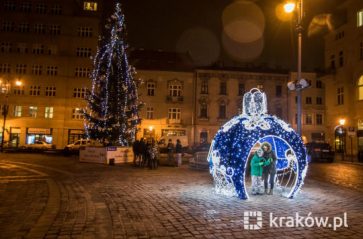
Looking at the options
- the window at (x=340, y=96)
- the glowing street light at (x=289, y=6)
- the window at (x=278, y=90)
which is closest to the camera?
the glowing street light at (x=289, y=6)

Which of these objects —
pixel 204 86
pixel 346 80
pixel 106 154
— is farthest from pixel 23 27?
pixel 346 80

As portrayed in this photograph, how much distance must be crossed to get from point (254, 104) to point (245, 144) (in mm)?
1725

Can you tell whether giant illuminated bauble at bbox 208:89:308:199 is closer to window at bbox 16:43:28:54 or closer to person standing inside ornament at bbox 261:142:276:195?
person standing inside ornament at bbox 261:142:276:195

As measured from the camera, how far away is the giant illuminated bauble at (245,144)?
1115 cm

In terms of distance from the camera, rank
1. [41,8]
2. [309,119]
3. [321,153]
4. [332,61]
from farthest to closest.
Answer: [309,119] < [41,8] < [332,61] < [321,153]

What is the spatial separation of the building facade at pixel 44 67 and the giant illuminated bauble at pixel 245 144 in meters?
41.3

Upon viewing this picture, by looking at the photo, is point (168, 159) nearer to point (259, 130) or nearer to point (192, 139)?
point (259, 130)

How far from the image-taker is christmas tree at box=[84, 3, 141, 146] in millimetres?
28453

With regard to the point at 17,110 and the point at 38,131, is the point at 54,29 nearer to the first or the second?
the point at 17,110

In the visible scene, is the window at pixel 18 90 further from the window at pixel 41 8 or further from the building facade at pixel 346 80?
the building facade at pixel 346 80

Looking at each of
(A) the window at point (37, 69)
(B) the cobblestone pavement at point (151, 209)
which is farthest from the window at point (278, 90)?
(B) the cobblestone pavement at point (151, 209)

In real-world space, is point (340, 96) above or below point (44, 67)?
below

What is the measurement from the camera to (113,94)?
2909 centimetres

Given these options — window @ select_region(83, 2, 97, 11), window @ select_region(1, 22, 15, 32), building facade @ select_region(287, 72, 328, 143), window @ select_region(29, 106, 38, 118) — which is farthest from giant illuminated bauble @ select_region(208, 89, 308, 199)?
window @ select_region(1, 22, 15, 32)
